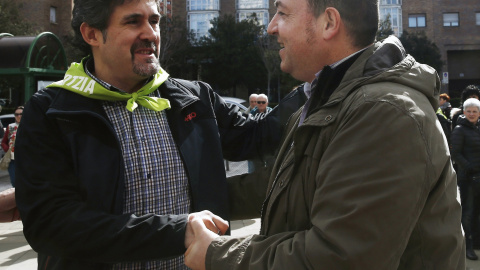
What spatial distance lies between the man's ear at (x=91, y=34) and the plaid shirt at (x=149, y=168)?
283mm

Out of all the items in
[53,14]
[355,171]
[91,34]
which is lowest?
[355,171]

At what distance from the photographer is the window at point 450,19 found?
40562mm

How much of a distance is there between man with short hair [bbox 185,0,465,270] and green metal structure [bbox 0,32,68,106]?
940cm

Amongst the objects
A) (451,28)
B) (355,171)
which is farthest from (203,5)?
(355,171)

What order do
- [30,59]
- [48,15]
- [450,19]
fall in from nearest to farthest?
[30,59]
[48,15]
[450,19]

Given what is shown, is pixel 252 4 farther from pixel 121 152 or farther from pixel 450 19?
pixel 121 152

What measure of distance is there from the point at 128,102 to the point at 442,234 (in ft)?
4.39

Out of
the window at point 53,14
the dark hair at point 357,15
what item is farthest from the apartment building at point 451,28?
the dark hair at point 357,15

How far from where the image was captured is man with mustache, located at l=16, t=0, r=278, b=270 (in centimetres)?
179

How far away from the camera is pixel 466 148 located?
5.81m

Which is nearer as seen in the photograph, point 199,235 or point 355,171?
point 355,171

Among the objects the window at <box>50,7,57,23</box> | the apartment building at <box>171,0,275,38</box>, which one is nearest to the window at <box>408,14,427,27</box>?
the apartment building at <box>171,0,275,38</box>

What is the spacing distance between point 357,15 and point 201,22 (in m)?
43.1

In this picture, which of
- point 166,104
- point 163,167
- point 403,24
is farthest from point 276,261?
point 403,24
